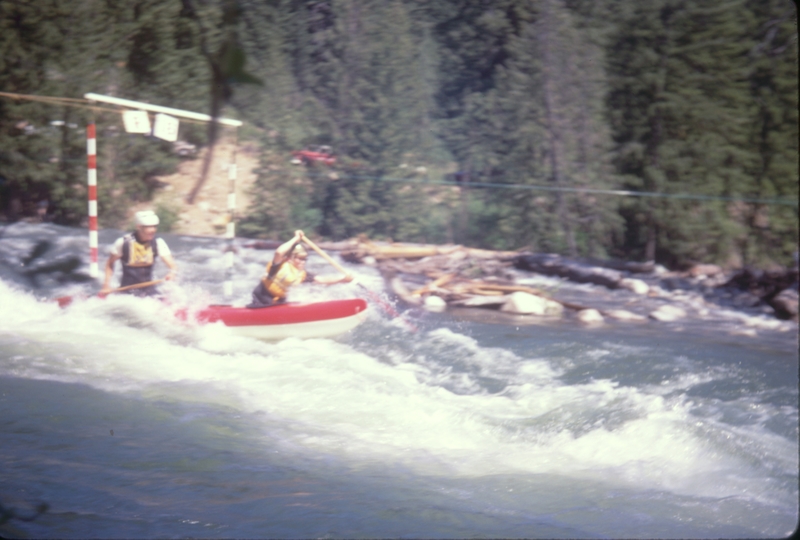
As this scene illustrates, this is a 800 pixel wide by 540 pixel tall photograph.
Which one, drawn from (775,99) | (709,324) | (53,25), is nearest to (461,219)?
(709,324)

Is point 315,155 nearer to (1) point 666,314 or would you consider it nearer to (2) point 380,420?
(2) point 380,420

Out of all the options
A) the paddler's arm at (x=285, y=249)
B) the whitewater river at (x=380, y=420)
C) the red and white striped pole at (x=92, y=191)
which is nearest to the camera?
the whitewater river at (x=380, y=420)

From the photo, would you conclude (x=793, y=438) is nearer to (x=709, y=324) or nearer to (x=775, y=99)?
(x=709, y=324)

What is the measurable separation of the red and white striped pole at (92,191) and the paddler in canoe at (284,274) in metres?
0.55

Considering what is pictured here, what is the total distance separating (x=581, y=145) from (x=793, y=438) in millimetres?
1210

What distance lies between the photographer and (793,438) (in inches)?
97.3

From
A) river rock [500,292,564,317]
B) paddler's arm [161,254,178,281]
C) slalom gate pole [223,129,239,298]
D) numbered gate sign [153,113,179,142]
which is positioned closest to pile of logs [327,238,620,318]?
river rock [500,292,564,317]

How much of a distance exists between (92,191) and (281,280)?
69cm

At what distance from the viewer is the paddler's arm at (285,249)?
8.46ft

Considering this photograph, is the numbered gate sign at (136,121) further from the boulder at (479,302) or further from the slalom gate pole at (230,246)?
the boulder at (479,302)

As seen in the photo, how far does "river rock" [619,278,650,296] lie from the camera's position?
2.62 meters

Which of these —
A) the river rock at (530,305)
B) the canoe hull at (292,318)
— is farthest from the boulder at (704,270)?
the canoe hull at (292,318)

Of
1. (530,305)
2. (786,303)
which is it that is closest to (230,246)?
(530,305)

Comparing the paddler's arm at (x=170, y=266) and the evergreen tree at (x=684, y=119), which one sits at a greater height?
the evergreen tree at (x=684, y=119)
